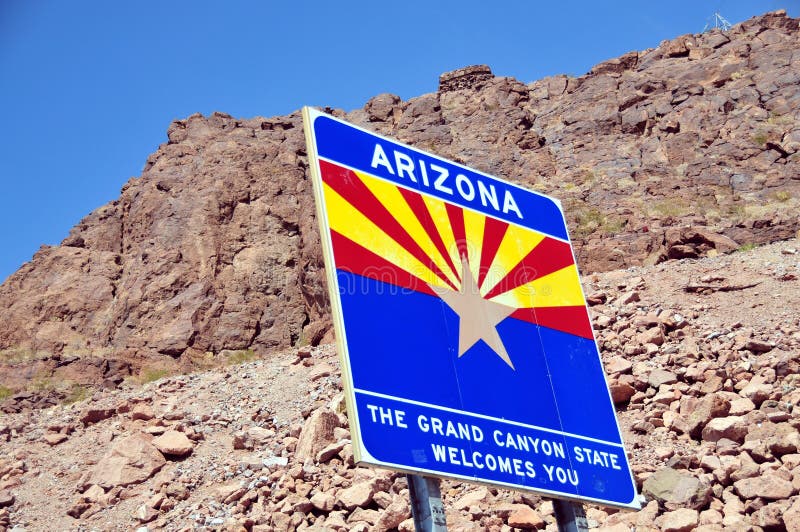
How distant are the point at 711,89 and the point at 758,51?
2980 millimetres

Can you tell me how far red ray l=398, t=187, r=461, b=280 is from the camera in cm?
694

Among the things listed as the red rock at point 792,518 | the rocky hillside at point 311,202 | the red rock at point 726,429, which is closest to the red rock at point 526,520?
the red rock at point 792,518

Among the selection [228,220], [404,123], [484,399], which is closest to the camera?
[484,399]

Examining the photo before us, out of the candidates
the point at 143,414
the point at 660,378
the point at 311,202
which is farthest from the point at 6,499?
the point at 311,202

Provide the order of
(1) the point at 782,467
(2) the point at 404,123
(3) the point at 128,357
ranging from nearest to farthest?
(1) the point at 782,467 → (3) the point at 128,357 → (2) the point at 404,123

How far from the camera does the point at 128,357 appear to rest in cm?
2733

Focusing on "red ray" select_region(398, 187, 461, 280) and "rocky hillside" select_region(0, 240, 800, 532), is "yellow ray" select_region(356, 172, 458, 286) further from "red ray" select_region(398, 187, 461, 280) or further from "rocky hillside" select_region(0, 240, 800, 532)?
"rocky hillside" select_region(0, 240, 800, 532)

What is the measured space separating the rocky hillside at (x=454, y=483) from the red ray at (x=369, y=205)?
5.41m

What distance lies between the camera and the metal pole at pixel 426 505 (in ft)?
18.6

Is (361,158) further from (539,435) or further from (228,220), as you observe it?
(228,220)

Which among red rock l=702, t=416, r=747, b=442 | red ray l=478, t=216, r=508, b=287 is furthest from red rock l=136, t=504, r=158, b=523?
red ray l=478, t=216, r=508, b=287

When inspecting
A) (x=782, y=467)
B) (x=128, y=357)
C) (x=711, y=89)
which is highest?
(x=711, y=89)

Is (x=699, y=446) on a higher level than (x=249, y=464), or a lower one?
lower

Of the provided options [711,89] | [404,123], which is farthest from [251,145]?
[711,89]
